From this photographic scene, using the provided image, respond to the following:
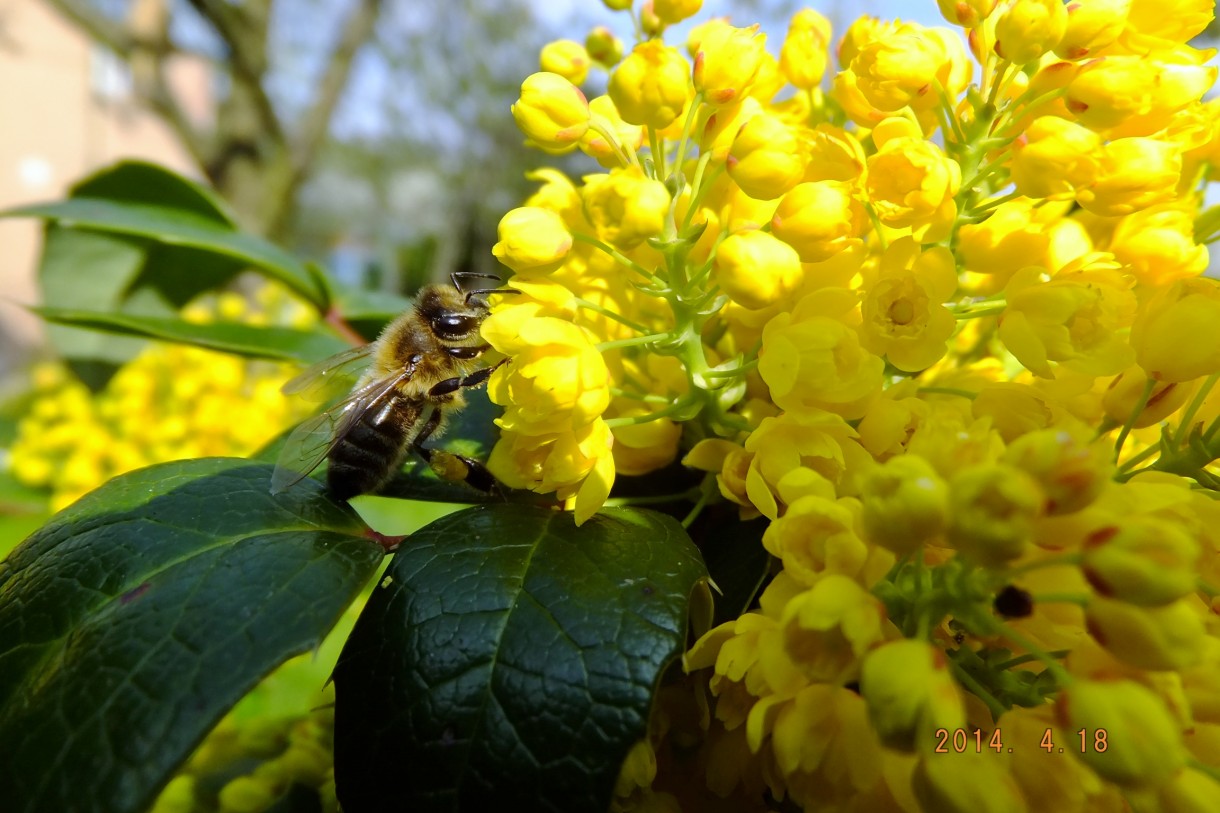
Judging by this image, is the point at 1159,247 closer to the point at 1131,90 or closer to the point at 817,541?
the point at 1131,90

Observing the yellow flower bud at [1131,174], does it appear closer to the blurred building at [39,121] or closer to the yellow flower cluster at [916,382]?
the yellow flower cluster at [916,382]

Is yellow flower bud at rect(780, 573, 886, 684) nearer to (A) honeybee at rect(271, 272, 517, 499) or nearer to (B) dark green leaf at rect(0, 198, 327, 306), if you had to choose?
(A) honeybee at rect(271, 272, 517, 499)

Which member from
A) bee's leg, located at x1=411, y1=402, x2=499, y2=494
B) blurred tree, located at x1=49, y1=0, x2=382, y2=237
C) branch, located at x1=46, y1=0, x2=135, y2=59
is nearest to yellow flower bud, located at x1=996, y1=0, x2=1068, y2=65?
bee's leg, located at x1=411, y1=402, x2=499, y2=494

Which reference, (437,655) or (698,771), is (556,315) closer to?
(437,655)

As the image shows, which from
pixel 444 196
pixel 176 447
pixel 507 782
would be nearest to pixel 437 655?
pixel 507 782

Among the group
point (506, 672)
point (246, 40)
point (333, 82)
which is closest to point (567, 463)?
point (506, 672)

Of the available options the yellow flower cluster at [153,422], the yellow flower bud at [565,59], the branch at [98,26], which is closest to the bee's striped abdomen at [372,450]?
the yellow flower bud at [565,59]

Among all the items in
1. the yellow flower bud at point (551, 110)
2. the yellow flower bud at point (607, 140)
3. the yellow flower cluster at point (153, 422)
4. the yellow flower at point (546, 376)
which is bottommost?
the yellow flower cluster at point (153, 422)
